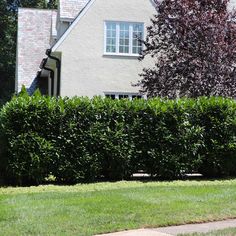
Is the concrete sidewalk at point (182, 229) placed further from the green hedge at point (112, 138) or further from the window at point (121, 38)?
the window at point (121, 38)

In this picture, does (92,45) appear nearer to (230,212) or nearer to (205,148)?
(205,148)

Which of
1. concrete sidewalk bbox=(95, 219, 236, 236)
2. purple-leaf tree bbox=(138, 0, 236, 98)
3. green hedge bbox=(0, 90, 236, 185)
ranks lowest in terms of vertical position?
concrete sidewalk bbox=(95, 219, 236, 236)

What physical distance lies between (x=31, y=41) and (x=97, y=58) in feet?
32.2

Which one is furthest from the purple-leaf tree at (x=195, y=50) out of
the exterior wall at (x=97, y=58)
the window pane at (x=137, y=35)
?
the exterior wall at (x=97, y=58)

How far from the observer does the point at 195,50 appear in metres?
17.2

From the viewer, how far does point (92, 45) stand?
Answer: 20.5 meters

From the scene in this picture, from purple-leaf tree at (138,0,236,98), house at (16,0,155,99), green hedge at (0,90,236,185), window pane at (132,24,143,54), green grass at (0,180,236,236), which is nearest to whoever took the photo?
green grass at (0,180,236,236)

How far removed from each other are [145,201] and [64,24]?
1449 cm

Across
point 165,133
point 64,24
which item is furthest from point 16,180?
point 64,24

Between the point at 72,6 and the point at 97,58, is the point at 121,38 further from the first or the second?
the point at 72,6

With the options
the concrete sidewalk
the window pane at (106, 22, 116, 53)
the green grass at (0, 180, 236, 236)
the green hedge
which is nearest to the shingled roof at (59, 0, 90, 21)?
the window pane at (106, 22, 116, 53)

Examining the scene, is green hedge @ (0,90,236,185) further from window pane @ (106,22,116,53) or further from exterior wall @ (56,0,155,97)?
window pane @ (106,22,116,53)

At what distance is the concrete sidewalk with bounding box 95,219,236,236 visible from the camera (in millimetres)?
7032

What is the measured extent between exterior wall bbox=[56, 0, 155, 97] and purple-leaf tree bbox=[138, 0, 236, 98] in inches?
108
